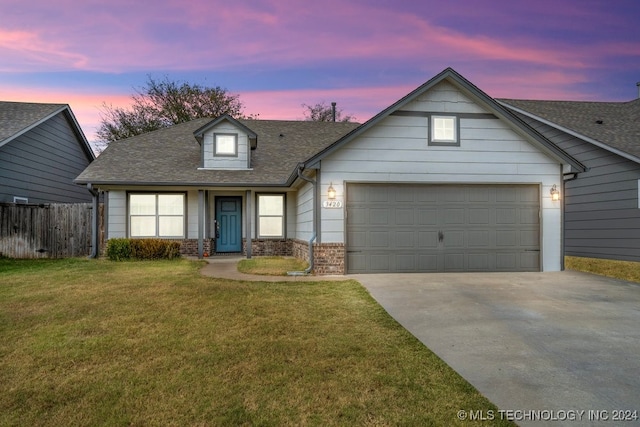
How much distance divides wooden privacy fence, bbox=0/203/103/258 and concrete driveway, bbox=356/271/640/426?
36.5ft

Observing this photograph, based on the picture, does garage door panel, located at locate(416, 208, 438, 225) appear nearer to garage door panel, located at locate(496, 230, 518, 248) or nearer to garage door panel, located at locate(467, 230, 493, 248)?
garage door panel, located at locate(467, 230, 493, 248)

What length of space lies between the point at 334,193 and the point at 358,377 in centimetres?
634

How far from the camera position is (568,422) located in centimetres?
263

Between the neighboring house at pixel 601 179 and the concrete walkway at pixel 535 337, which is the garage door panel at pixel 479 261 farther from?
the neighboring house at pixel 601 179

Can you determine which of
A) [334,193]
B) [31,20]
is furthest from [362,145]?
[31,20]

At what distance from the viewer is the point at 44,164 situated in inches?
600

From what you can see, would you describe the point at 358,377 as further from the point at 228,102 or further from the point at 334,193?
the point at 228,102

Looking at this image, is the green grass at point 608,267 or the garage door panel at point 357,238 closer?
the green grass at point 608,267

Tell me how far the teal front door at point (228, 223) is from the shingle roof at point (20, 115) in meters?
7.51

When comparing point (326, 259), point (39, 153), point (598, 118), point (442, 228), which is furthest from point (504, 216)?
point (39, 153)

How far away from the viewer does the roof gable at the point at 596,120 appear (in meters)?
9.60

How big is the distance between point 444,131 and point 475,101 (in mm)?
1164

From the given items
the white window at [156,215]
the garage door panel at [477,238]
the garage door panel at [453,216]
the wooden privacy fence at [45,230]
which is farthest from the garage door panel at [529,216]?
the wooden privacy fence at [45,230]

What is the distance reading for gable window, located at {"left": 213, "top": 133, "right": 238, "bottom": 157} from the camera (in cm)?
1408
